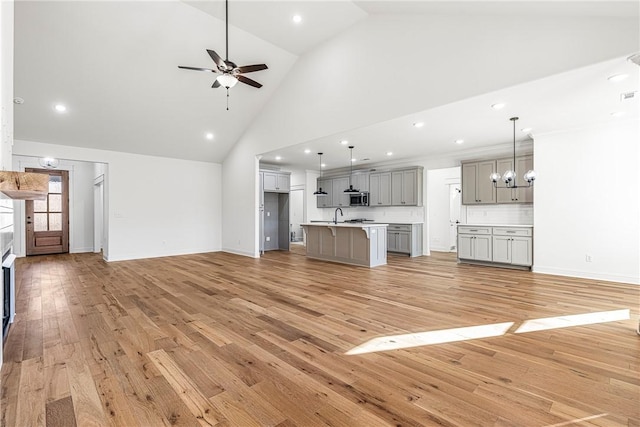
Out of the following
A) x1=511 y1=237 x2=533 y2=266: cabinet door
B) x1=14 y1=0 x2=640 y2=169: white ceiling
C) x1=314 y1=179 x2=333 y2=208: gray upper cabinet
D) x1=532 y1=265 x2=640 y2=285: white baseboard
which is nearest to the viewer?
x1=14 y1=0 x2=640 y2=169: white ceiling

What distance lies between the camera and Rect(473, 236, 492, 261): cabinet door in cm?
603

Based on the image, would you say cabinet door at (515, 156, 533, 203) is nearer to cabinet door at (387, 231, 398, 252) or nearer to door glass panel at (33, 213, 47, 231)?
cabinet door at (387, 231, 398, 252)

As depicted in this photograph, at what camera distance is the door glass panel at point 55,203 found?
326 inches

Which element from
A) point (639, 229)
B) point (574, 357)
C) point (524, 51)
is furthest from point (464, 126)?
point (574, 357)

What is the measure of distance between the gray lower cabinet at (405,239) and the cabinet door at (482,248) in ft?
5.29

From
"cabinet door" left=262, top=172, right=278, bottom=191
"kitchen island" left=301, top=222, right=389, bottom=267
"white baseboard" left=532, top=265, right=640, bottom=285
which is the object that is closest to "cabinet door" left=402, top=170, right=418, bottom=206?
"kitchen island" left=301, top=222, right=389, bottom=267

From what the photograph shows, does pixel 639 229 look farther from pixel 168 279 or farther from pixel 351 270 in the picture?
pixel 168 279

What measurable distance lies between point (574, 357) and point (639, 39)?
9.60 ft

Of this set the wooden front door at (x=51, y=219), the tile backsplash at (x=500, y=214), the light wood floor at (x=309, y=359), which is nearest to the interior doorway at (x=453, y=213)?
the tile backsplash at (x=500, y=214)

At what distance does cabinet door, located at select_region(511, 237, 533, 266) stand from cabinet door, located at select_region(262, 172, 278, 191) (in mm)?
6053

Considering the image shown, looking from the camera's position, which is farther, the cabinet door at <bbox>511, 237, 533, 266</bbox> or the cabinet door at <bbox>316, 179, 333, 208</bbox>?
the cabinet door at <bbox>316, 179, 333, 208</bbox>

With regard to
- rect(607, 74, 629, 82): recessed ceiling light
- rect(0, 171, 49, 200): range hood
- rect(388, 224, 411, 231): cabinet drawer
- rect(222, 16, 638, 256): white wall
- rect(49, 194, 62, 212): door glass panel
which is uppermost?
rect(222, 16, 638, 256): white wall

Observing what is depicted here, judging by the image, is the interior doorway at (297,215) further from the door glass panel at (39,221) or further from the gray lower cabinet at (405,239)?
the door glass panel at (39,221)

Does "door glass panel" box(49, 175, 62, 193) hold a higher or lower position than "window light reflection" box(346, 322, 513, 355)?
higher
